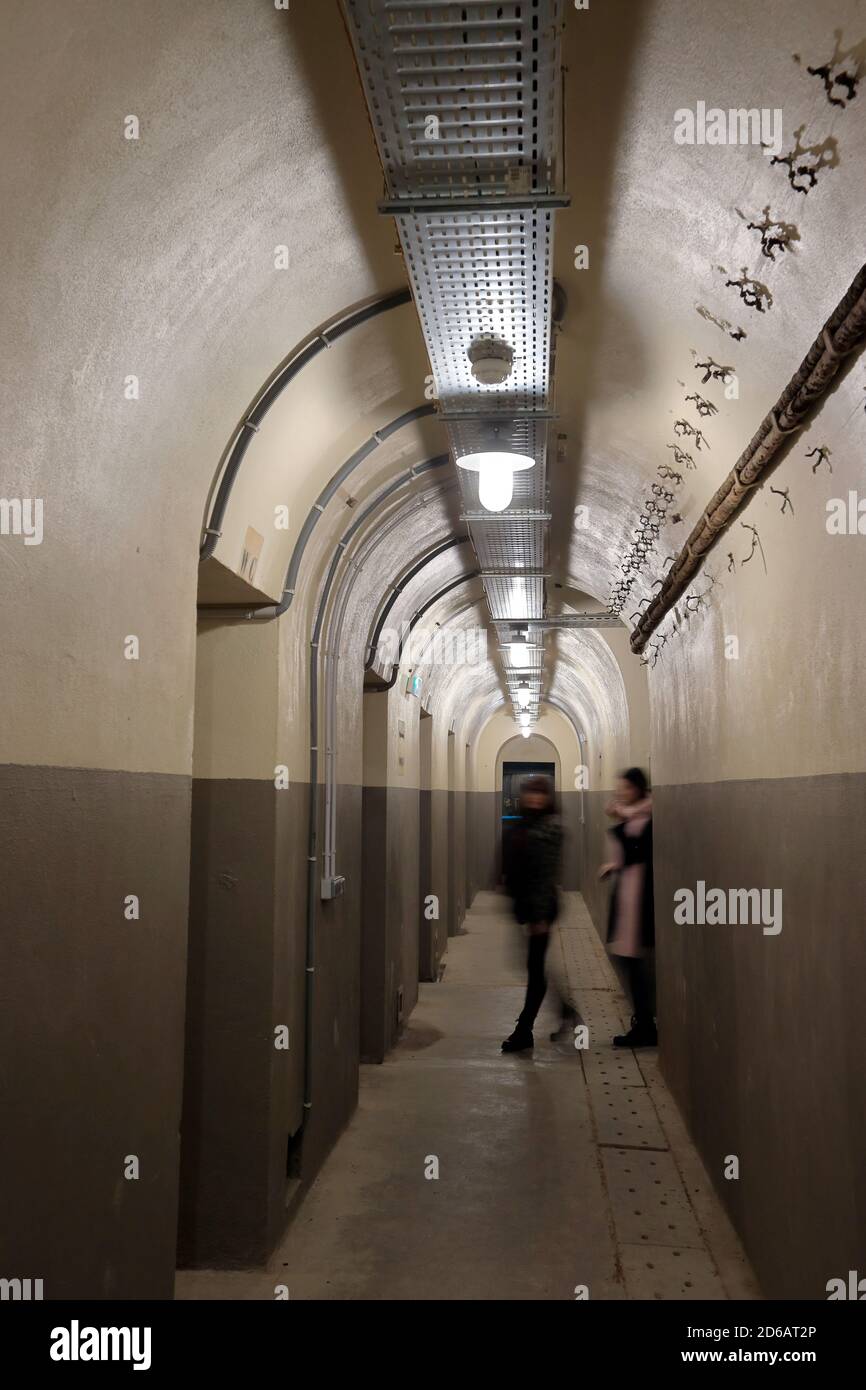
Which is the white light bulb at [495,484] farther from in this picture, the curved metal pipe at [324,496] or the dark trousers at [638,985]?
the dark trousers at [638,985]

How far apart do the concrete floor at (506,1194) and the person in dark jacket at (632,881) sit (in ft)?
2.31

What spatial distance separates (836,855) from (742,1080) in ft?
6.03

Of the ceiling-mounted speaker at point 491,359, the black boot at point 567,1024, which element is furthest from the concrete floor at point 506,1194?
the ceiling-mounted speaker at point 491,359

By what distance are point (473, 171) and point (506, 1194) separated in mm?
4637

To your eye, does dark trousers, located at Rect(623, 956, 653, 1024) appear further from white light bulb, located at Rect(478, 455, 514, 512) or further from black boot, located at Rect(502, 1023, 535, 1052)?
white light bulb, located at Rect(478, 455, 514, 512)

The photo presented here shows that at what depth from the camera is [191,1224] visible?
173 inches

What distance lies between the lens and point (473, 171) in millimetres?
2811

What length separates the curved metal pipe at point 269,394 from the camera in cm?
372

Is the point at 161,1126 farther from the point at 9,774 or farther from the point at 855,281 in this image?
the point at 855,281

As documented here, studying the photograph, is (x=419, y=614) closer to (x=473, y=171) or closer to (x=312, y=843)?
(x=312, y=843)

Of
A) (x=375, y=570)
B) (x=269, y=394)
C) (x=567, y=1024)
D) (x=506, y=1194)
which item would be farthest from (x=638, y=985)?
(x=269, y=394)

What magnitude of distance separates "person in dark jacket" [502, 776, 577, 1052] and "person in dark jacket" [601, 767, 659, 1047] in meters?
0.41

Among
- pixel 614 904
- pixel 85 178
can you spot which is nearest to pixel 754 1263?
pixel 614 904
